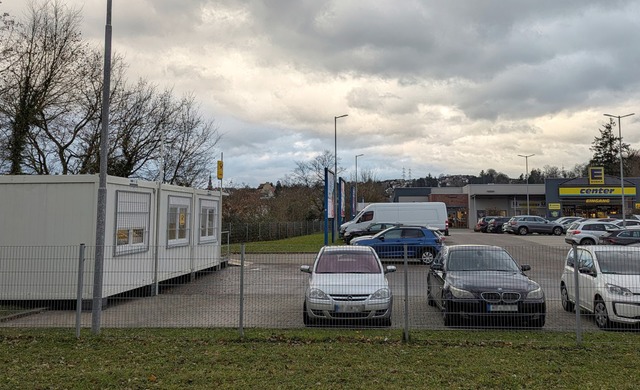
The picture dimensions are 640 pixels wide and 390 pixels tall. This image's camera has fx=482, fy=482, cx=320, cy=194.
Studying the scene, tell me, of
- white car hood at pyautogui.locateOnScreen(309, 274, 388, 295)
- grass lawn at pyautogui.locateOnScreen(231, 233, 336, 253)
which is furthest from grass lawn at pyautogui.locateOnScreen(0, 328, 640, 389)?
grass lawn at pyautogui.locateOnScreen(231, 233, 336, 253)

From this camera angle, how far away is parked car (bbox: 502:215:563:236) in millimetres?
41906

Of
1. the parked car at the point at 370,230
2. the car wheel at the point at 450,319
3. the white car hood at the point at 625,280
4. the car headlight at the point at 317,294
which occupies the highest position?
the parked car at the point at 370,230

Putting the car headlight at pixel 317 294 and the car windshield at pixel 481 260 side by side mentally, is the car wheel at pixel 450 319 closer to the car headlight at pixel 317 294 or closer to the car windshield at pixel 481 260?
the car windshield at pixel 481 260

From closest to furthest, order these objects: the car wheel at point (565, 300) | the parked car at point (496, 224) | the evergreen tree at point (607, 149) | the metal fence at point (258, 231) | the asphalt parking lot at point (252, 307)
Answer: the asphalt parking lot at point (252, 307), the car wheel at point (565, 300), the metal fence at point (258, 231), the parked car at point (496, 224), the evergreen tree at point (607, 149)

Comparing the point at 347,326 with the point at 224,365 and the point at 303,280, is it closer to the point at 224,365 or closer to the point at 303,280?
the point at 303,280

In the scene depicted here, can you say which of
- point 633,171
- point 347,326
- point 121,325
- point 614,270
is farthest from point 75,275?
point 633,171

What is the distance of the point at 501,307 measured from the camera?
8078 millimetres

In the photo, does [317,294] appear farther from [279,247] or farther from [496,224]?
[496,224]

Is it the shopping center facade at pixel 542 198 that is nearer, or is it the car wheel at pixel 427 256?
the car wheel at pixel 427 256

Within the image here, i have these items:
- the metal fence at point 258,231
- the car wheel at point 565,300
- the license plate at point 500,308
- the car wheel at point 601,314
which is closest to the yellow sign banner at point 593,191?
the metal fence at point 258,231

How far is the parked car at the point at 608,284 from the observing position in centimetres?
812

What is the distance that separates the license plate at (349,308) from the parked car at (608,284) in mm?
3524

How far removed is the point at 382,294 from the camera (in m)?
8.49

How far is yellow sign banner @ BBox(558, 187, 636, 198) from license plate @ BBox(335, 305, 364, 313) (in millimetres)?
57464
